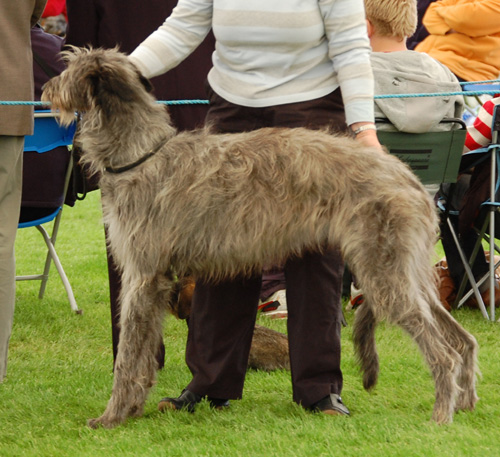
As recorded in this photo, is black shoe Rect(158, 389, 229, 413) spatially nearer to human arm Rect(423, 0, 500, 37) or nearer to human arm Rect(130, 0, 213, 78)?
human arm Rect(130, 0, 213, 78)

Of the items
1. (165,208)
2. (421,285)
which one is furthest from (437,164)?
(165,208)

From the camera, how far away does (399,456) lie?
134 inches

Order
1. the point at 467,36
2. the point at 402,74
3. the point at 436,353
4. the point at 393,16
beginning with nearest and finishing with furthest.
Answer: the point at 436,353 → the point at 393,16 → the point at 402,74 → the point at 467,36

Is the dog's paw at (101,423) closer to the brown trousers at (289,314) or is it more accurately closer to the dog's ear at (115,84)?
the brown trousers at (289,314)

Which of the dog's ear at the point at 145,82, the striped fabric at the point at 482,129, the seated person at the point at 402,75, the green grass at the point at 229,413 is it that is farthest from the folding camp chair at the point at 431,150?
the dog's ear at the point at 145,82

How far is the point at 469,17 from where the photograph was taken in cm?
752

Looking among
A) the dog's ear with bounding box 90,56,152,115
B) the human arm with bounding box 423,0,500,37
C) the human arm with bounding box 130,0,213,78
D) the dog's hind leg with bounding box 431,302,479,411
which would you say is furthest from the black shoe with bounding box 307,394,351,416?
the human arm with bounding box 423,0,500,37

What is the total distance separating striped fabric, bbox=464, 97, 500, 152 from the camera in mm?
6184

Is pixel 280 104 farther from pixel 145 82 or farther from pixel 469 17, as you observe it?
pixel 469 17

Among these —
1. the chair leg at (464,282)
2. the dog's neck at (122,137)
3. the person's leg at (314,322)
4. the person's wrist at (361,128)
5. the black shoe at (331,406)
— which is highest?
the person's wrist at (361,128)

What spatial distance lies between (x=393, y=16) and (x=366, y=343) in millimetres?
2732

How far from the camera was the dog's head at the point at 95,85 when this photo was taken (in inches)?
145

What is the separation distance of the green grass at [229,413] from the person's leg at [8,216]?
0.39 meters

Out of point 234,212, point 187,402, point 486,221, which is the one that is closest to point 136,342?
point 187,402
